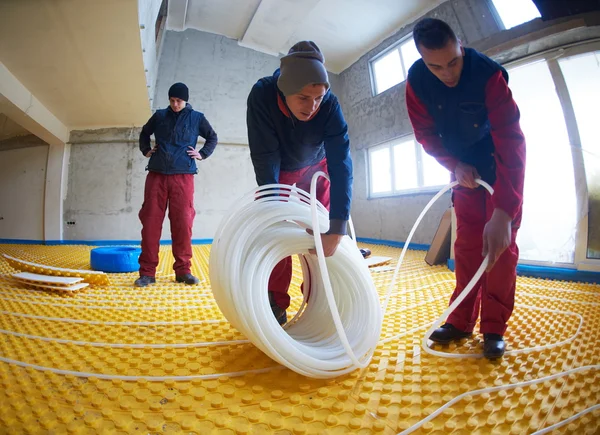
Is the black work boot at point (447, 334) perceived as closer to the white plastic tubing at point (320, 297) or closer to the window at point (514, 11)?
the white plastic tubing at point (320, 297)

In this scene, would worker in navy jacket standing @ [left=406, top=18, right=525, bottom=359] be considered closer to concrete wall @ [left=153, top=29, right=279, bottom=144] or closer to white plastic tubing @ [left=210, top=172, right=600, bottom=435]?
white plastic tubing @ [left=210, top=172, right=600, bottom=435]

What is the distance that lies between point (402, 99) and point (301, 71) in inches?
222

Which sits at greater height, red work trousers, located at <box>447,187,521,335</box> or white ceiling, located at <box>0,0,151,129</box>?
white ceiling, located at <box>0,0,151,129</box>

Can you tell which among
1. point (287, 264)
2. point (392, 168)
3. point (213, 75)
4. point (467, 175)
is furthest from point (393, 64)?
point (287, 264)

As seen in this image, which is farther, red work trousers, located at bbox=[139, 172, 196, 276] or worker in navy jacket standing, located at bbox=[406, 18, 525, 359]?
red work trousers, located at bbox=[139, 172, 196, 276]

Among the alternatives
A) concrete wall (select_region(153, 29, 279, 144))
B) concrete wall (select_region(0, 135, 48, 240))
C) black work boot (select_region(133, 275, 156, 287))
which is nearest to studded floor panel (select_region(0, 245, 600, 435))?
black work boot (select_region(133, 275, 156, 287))

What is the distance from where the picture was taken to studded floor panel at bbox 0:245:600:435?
0.88m

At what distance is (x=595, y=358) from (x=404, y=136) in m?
5.50

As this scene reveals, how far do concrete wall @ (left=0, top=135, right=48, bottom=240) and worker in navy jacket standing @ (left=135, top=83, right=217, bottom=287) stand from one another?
528 centimetres

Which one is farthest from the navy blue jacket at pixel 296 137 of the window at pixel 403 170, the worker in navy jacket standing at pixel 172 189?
the window at pixel 403 170

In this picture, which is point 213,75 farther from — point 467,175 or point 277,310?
point 467,175

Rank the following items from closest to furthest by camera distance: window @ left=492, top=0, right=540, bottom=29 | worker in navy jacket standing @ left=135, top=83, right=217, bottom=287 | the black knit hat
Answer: worker in navy jacket standing @ left=135, top=83, right=217, bottom=287, the black knit hat, window @ left=492, top=0, right=540, bottom=29

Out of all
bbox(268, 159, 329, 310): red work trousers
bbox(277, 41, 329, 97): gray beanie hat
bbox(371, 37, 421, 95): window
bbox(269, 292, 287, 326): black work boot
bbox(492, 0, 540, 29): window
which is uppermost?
bbox(371, 37, 421, 95): window

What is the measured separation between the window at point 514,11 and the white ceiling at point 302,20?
1503mm
